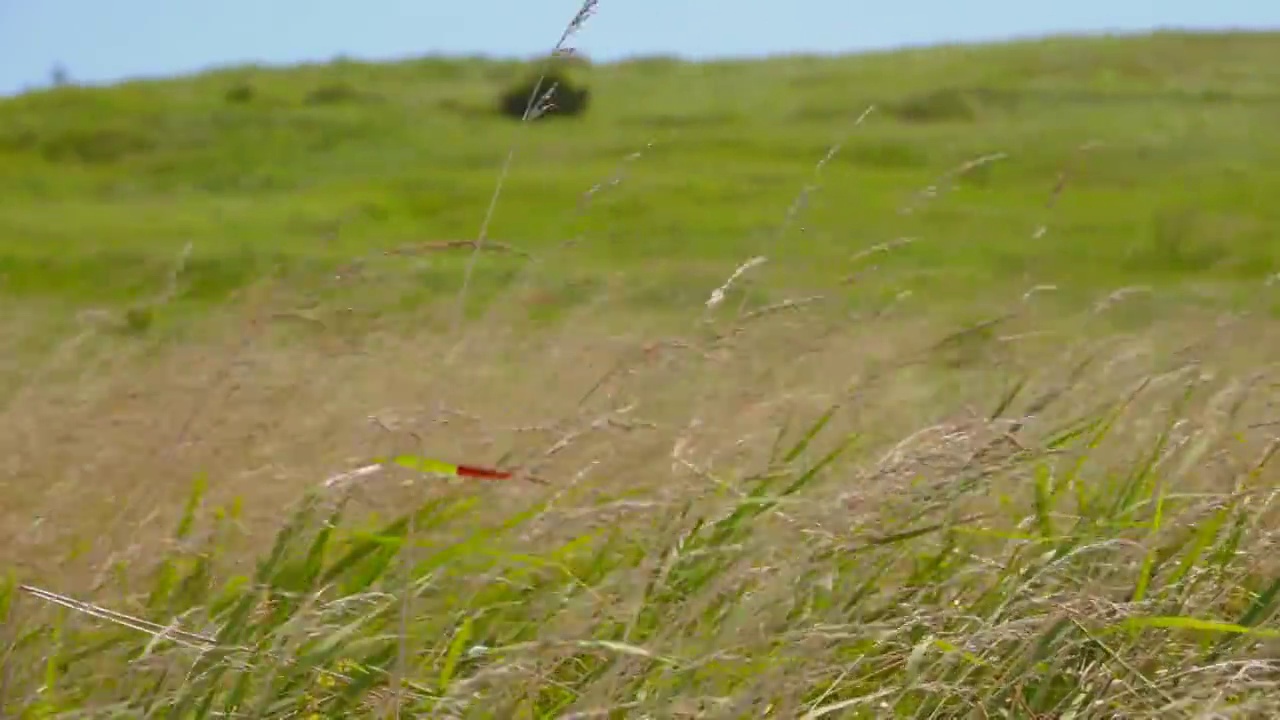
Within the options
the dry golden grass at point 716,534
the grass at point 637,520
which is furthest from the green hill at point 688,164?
the dry golden grass at point 716,534

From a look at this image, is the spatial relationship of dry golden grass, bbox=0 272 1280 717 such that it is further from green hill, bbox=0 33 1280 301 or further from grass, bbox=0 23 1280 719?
green hill, bbox=0 33 1280 301

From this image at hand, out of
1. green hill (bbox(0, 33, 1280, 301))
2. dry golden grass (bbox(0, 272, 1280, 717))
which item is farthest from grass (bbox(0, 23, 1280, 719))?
green hill (bbox(0, 33, 1280, 301))

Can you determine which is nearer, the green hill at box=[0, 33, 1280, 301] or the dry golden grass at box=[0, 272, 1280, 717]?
the dry golden grass at box=[0, 272, 1280, 717]

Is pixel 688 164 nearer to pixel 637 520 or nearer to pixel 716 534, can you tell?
pixel 637 520

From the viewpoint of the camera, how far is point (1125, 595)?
8.52 ft

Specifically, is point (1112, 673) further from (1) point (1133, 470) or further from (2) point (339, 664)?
(2) point (339, 664)

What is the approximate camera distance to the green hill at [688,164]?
19047 millimetres

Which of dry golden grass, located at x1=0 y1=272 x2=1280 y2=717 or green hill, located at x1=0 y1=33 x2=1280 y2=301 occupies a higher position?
dry golden grass, located at x1=0 y1=272 x2=1280 y2=717

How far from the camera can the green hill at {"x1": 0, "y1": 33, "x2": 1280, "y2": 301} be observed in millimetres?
19047

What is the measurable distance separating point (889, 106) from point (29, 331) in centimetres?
2332

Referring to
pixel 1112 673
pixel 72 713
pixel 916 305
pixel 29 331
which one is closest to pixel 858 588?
pixel 1112 673

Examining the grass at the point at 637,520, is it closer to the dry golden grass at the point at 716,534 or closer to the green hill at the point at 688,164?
the dry golden grass at the point at 716,534

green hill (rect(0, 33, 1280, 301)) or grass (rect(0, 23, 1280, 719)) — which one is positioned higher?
grass (rect(0, 23, 1280, 719))

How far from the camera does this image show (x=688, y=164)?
26922 millimetres
